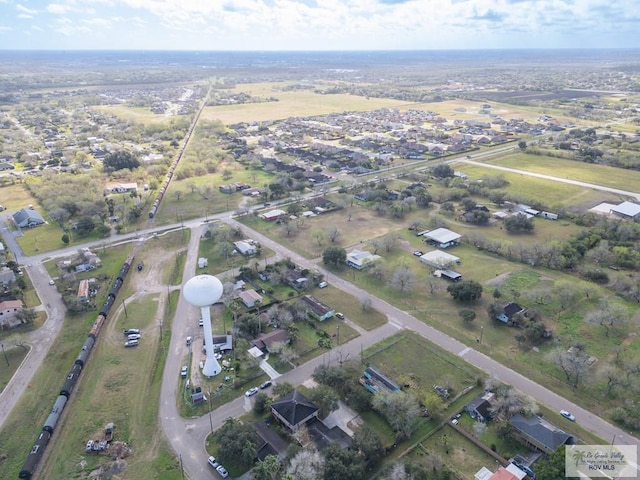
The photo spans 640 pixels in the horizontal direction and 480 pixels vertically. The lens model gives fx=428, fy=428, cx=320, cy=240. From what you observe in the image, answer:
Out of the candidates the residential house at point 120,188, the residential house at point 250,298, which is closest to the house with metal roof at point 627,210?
the residential house at point 250,298

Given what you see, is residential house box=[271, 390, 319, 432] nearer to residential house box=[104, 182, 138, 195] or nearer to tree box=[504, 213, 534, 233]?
tree box=[504, 213, 534, 233]

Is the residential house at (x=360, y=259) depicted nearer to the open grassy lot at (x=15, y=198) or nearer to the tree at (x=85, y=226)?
the tree at (x=85, y=226)

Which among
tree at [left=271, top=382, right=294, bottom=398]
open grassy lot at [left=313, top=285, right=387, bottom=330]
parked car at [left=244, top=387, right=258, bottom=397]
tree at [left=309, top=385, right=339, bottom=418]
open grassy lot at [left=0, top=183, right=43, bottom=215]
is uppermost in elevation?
tree at [left=309, top=385, right=339, bottom=418]

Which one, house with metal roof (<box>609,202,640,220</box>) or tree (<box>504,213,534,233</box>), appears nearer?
tree (<box>504,213,534,233</box>)

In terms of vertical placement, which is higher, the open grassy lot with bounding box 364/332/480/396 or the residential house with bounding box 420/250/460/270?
the residential house with bounding box 420/250/460/270

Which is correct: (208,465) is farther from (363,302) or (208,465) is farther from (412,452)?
(363,302)

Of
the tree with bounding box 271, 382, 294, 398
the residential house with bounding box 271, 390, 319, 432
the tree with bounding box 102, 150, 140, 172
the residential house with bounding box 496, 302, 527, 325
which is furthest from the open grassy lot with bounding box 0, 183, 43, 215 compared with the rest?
the residential house with bounding box 496, 302, 527, 325
